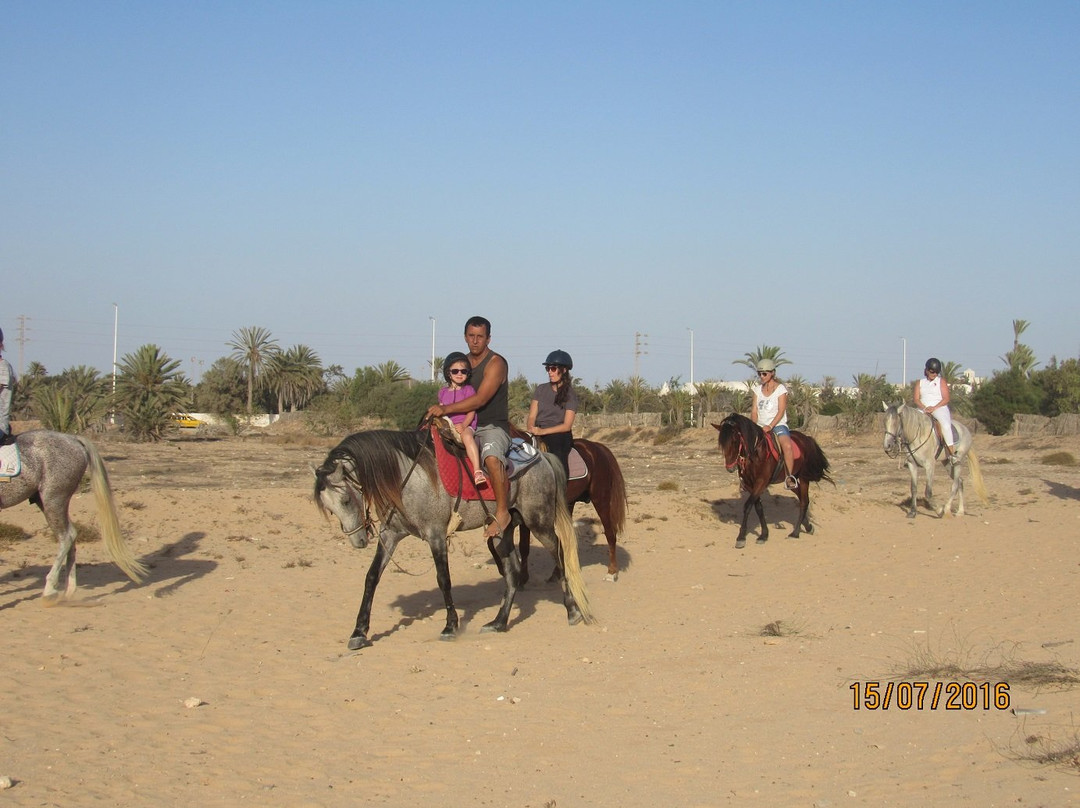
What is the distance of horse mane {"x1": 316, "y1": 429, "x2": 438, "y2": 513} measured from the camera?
26.4ft

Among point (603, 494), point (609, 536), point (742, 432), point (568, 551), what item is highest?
point (742, 432)

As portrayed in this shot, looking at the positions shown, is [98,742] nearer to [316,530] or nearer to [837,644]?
[837,644]

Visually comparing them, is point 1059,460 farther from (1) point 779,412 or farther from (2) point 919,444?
(1) point 779,412

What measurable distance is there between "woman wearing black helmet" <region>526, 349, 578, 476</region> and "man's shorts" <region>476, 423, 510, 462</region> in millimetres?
1867

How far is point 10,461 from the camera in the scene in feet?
30.9

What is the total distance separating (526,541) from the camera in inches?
449

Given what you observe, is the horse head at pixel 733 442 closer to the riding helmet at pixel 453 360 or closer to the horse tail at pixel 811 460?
the horse tail at pixel 811 460

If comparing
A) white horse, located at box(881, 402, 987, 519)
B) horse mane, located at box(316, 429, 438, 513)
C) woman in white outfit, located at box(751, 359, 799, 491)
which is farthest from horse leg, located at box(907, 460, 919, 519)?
horse mane, located at box(316, 429, 438, 513)

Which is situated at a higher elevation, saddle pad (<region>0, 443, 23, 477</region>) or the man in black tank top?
the man in black tank top

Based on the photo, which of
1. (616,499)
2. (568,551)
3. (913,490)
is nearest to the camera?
(568,551)

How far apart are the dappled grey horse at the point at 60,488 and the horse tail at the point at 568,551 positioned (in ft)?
14.7

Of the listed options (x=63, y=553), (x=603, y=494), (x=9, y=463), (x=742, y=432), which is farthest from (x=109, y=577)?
(x=742, y=432)

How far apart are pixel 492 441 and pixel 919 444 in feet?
33.5

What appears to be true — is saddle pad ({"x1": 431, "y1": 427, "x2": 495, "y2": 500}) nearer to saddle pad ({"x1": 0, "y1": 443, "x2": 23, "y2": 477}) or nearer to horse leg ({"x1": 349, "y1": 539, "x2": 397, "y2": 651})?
horse leg ({"x1": 349, "y1": 539, "x2": 397, "y2": 651})
